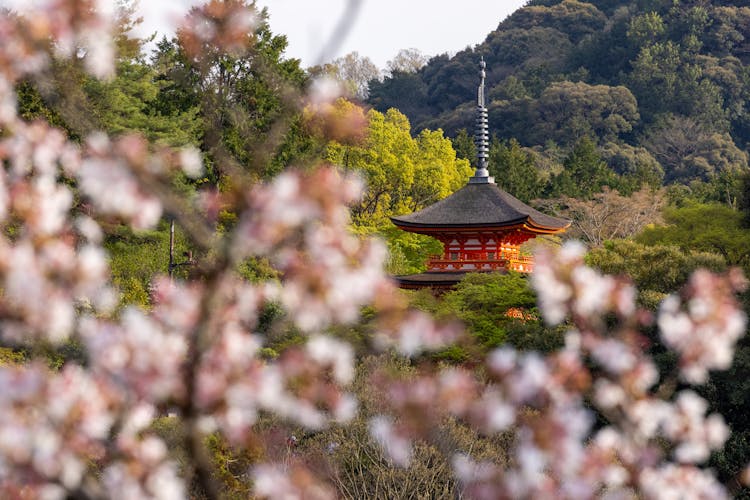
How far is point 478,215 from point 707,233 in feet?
17.0

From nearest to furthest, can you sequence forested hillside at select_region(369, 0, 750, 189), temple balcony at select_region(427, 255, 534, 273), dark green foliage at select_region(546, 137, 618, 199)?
temple balcony at select_region(427, 255, 534, 273), dark green foliage at select_region(546, 137, 618, 199), forested hillside at select_region(369, 0, 750, 189)

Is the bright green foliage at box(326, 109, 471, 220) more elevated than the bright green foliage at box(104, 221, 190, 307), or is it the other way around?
the bright green foliage at box(326, 109, 471, 220)

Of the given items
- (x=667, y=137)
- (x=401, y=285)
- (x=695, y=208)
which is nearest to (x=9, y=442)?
(x=401, y=285)

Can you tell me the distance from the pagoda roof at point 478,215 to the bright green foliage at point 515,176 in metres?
17.4

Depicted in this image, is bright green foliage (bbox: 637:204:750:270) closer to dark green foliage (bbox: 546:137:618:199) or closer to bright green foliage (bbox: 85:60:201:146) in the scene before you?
bright green foliage (bbox: 85:60:201:146)

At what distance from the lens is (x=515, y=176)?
40375 mm

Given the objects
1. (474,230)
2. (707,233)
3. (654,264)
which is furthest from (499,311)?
(707,233)

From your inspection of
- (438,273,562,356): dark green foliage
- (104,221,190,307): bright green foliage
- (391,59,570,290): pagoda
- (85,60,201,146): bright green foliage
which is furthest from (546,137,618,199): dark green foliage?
(438,273,562,356): dark green foliage

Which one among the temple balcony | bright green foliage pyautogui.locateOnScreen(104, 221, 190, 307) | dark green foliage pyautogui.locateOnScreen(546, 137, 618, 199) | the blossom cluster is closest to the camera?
the blossom cluster

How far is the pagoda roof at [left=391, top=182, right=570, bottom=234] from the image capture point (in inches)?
841

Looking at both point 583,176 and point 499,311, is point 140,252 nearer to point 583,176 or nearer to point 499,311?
point 499,311

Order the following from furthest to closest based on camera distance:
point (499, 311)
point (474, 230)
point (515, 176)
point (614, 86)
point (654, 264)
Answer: point (614, 86), point (515, 176), point (474, 230), point (499, 311), point (654, 264)

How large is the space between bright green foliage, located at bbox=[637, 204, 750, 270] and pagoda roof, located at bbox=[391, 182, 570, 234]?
266 centimetres

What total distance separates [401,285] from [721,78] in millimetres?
48799
